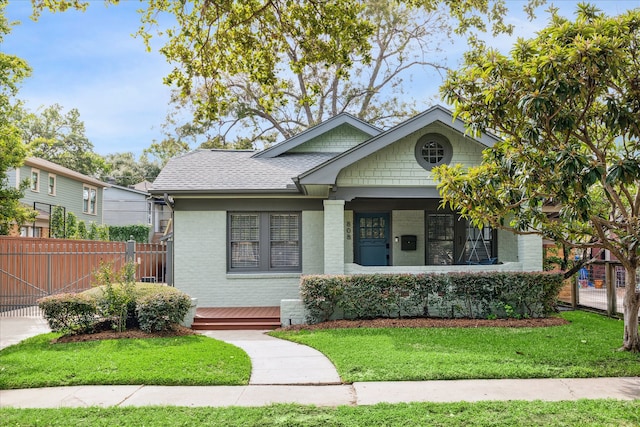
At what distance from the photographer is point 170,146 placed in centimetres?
3008

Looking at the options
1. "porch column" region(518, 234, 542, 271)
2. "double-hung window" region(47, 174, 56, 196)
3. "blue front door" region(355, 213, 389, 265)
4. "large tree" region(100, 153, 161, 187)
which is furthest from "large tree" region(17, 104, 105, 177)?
"porch column" region(518, 234, 542, 271)

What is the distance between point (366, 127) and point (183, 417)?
37.1ft

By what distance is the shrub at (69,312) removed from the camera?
9.37 metres

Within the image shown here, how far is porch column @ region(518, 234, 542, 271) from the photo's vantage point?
11836mm

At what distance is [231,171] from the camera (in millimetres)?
13883

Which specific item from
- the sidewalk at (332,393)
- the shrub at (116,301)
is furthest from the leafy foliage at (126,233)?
the sidewalk at (332,393)

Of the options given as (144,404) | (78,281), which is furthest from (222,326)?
(78,281)

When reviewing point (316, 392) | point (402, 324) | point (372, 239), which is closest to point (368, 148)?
point (372, 239)

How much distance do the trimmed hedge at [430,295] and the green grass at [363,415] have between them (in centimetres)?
524

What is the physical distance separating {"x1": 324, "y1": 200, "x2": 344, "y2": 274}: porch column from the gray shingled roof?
1246 mm

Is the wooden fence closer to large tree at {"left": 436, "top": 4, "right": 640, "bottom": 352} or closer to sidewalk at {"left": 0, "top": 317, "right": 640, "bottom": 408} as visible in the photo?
sidewalk at {"left": 0, "top": 317, "right": 640, "bottom": 408}

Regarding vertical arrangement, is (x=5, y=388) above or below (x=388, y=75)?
below

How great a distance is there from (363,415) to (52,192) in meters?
27.0

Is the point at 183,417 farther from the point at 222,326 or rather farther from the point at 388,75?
the point at 388,75
